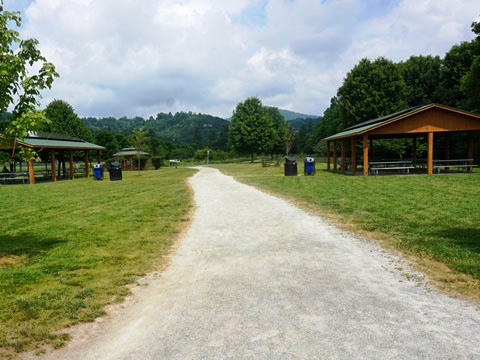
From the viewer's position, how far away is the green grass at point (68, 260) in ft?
11.9

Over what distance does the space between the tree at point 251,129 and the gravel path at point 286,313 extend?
2066 inches

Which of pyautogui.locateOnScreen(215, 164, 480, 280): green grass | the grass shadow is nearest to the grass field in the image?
pyautogui.locateOnScreen(215, 164, 480, 280): green grass

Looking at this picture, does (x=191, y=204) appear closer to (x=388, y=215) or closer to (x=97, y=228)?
(x=97, y=228)

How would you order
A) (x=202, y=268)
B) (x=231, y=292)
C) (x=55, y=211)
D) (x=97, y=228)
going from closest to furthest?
1. (x=231, y=292)
2. (x=202, y=268)
3. (x=97, y=228)
4. (x=55, y=211)

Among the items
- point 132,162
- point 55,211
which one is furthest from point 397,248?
point 132,162

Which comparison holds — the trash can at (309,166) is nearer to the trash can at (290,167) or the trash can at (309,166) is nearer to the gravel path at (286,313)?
the trash can at (290,167)

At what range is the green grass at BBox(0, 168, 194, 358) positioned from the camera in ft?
11.9

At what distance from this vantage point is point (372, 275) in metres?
4.75

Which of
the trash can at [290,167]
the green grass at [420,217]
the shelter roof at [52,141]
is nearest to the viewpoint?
the green grass at [420,217]

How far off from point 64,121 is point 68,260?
49.5 m

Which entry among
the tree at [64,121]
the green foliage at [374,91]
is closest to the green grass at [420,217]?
the green foliage at [374,91]

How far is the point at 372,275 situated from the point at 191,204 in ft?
27.0

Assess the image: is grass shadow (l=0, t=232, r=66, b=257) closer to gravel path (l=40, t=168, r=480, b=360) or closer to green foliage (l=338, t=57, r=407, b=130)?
gravel path (l=40, t=168, r=480, b=360)

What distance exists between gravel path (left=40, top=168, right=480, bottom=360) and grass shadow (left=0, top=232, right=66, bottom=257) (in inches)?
117
